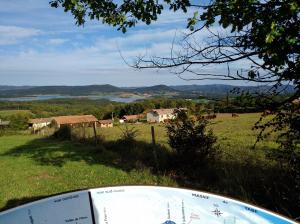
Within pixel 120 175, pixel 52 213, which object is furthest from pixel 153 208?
pixel 120 175

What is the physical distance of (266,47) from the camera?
20.8ft

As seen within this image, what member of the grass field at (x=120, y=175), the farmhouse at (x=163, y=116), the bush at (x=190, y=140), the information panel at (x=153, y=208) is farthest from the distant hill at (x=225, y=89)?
the information panel at (x=153, y=208)

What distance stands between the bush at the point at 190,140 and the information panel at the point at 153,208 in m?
9.68

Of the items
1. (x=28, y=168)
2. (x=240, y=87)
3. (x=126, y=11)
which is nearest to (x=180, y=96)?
(x=240, y=87)

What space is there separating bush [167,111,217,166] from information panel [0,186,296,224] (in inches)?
381

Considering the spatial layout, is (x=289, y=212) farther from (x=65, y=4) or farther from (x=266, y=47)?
(x=65, y=4)

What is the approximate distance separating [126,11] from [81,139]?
1732 centimetres

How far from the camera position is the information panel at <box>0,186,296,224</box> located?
2671 millimetres

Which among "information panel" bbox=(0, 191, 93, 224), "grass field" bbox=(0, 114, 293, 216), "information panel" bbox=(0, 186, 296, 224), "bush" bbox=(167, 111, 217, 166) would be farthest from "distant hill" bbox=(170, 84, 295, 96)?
"information panel" bbox=(0, 191, 93, 224)

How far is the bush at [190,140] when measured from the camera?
41.2 ft

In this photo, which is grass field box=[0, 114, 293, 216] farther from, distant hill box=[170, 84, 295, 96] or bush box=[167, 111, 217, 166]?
distant hill box=[170, 84, 295, 96]

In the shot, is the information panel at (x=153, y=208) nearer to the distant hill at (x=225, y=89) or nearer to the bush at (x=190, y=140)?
the distant hill at (x=225, y=89)

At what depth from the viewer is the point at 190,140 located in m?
12.7

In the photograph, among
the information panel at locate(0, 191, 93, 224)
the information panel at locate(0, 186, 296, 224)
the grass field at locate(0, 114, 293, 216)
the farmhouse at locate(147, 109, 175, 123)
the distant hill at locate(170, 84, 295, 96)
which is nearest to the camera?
the information panel at locate(0, 191, 93, 224)
